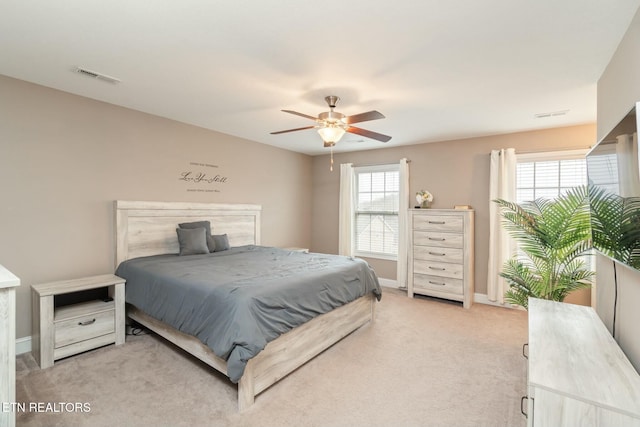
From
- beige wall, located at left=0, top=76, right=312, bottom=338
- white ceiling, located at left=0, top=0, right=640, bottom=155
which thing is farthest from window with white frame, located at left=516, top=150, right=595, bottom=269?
beige wall, located at left=0, top=76, right=312, bottom=338

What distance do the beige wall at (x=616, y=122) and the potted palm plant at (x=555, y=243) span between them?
0.27 meters

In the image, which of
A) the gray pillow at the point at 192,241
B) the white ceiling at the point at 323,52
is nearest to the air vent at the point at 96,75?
the white ceiling at the point at 323,52

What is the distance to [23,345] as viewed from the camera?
2.74 meters

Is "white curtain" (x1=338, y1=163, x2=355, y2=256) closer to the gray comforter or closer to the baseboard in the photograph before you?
the gray comforter

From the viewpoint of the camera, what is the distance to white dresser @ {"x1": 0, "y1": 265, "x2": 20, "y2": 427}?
1.37 m

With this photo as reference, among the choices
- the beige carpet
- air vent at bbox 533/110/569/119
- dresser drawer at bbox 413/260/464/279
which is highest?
air vent at bbox 533/110/569/119

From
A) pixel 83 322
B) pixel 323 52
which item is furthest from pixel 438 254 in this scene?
pixel 83 322

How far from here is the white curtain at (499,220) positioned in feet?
13.6

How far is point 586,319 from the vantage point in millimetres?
2002

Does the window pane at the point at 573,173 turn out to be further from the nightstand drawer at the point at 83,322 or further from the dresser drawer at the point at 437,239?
the nightstand drawer at the point at 83,322

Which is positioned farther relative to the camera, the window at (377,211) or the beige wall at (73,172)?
the window at (377,211)

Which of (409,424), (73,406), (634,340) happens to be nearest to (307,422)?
(409,424)

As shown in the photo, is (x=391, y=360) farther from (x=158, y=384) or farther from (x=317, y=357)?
(x=158, y=384)

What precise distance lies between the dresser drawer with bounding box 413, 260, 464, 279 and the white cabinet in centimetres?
255
